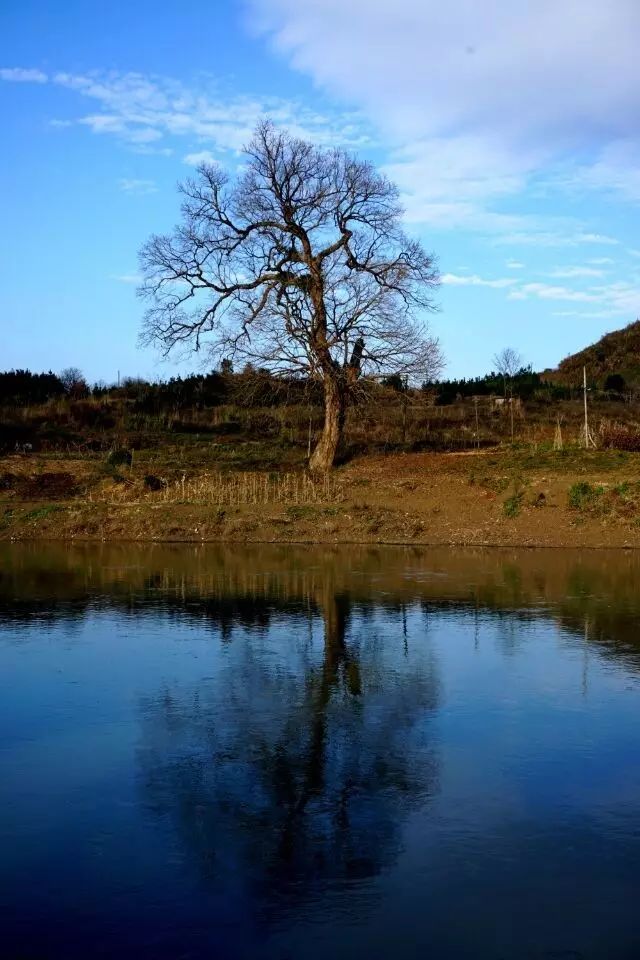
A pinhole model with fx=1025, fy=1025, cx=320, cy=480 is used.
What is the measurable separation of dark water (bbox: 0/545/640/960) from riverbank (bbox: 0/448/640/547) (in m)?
10.1

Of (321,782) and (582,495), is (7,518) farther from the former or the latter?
(321,782)

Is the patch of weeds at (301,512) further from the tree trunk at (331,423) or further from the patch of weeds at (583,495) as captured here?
the patch of weeds at (583,495)

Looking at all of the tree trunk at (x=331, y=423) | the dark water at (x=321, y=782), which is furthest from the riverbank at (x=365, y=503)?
the dark water at (x=321, y=782)

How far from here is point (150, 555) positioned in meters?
24.2

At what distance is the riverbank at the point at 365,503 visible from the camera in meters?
26.0

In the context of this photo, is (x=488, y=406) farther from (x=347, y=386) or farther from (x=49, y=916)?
(x=49, y=916)

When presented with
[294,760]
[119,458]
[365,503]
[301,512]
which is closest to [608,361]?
[119,458]

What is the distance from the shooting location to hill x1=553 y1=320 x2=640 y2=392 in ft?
245

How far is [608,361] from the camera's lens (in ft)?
260

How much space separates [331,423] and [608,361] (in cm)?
4897

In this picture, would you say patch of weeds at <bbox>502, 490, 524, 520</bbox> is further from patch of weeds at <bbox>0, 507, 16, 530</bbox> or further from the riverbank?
patch of weeds at <bbox>0, 507, 16, 530</bbox>

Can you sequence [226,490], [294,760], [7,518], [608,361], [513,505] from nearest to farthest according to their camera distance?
1. [294,760]
2. [513,505]
3. [7,518]
4. [226,490]
5. [608,361]

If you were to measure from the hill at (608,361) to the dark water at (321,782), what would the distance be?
60.2 meters

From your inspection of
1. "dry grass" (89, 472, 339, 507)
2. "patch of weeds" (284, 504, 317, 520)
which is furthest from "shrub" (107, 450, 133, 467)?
"patch of weeds" (284, 504, 317, 520)
